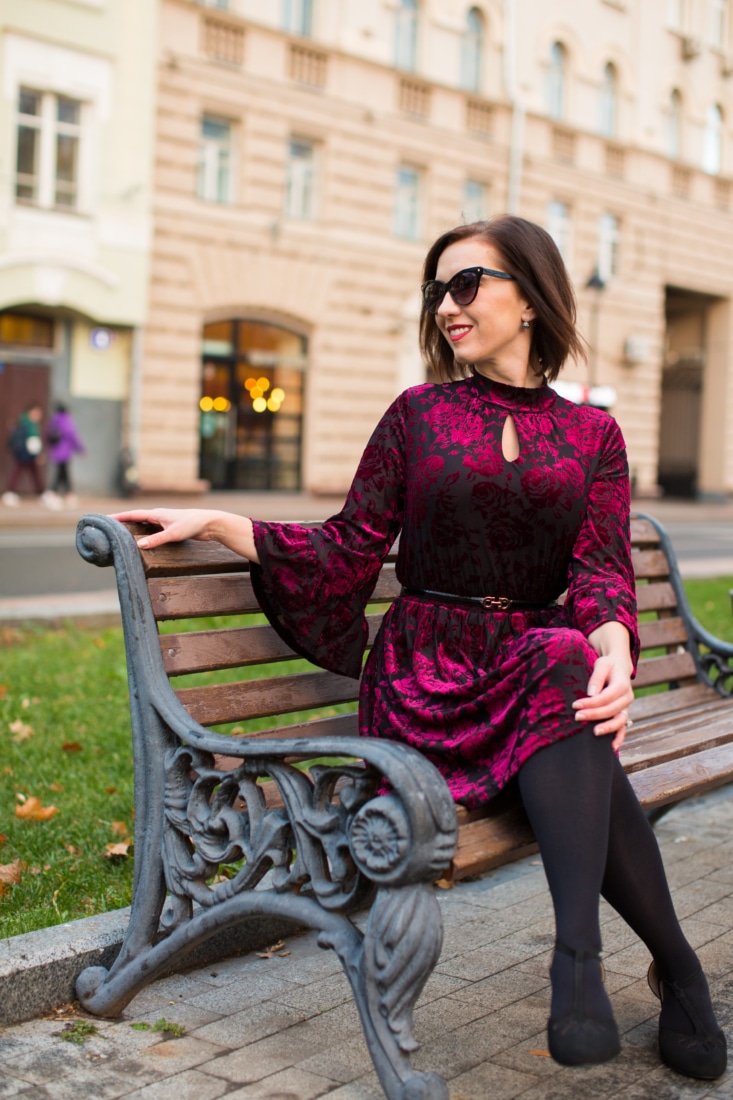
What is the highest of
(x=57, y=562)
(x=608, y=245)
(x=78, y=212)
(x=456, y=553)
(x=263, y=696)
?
(x=608, y=245)

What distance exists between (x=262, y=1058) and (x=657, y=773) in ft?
3.34

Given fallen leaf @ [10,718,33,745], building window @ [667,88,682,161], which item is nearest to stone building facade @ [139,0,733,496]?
building window @ [667,88,682,161]

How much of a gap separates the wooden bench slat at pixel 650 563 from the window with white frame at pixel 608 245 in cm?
2602

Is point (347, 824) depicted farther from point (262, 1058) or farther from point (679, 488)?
point (679, 488)

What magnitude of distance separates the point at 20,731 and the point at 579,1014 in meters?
3.46

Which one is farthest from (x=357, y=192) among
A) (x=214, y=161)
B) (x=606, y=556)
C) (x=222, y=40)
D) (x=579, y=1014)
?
(x=579, y=1014)

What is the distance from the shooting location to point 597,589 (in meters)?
2.73

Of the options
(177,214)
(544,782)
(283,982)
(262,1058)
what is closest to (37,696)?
(283,982)

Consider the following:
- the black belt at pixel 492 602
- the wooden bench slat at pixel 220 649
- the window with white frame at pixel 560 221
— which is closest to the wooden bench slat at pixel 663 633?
the black belt at pixel 492 602

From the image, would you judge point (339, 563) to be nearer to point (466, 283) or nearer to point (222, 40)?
point (466, 283)

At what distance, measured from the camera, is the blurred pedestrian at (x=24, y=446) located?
20141 mm

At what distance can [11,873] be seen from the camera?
11.7 feet

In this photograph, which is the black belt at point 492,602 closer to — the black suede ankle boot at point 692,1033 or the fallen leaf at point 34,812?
the black suede ankle boot at point 692,1033

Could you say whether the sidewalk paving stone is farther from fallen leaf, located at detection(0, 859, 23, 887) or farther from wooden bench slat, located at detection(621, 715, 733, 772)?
fallen leaf, located at detection(0, 859, 23, 887)
